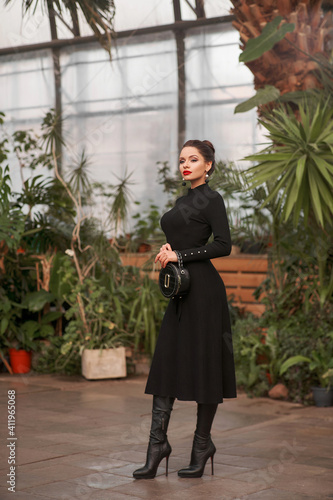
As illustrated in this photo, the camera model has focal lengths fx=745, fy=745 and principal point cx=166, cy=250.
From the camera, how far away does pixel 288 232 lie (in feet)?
17.8

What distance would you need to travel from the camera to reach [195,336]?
10.0ft

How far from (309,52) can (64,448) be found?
3361 mm

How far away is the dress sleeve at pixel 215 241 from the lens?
120 inches

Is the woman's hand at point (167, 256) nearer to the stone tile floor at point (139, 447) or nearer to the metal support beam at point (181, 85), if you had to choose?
the stone tile floor at point (139, 447)

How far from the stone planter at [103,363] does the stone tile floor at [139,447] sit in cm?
21

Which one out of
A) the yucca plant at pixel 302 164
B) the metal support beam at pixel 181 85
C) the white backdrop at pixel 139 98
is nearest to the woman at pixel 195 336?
the yucca plant at pixel 302 164

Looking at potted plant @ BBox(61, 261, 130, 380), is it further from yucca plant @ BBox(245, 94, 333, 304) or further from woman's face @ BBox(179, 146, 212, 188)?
woman's face @ BBox(179, 146, 212, 188)

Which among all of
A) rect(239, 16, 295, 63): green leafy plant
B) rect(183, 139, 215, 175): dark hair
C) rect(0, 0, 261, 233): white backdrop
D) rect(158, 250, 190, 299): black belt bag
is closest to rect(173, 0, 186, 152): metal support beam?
rect(0, 0, 261, 233): white backdrop

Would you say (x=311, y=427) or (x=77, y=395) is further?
(x=77, y=395)

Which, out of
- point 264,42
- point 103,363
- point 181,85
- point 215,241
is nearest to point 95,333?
point 103,363

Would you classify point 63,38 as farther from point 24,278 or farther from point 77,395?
point 77,395

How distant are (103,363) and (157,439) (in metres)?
2.94

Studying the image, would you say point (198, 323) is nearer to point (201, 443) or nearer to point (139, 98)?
point (201, 443)

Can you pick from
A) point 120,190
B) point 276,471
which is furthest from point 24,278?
point 276,471
